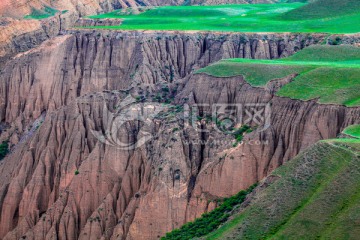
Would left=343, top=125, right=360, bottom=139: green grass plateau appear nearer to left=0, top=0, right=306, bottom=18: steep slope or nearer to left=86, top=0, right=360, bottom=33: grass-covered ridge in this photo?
left=86, top=0, right=360, bottom=33: grass-covered ridge

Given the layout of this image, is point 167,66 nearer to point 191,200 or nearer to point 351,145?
point 191,200

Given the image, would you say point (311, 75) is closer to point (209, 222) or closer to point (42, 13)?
point (209, 222)

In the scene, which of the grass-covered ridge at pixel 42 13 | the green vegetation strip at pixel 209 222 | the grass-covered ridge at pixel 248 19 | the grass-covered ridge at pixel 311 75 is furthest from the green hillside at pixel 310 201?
the grass-covered ridge at pixel 42 13

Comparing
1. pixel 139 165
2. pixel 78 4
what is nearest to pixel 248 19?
pixel 78 4

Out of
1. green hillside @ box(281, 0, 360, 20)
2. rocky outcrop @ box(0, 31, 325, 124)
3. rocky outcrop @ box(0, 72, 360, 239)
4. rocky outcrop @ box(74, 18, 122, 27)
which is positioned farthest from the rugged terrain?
rocky outcrop @ box(74, 18, 122, 27)

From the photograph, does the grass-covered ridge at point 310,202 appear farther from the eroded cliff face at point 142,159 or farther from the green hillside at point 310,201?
the eroded cliff face at point 142,159

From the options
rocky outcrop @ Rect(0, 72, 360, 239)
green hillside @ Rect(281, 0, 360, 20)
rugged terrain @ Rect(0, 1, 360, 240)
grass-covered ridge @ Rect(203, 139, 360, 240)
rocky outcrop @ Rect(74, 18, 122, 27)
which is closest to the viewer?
grass-covered ridge @ Rect(203, 139, 360, 240)
